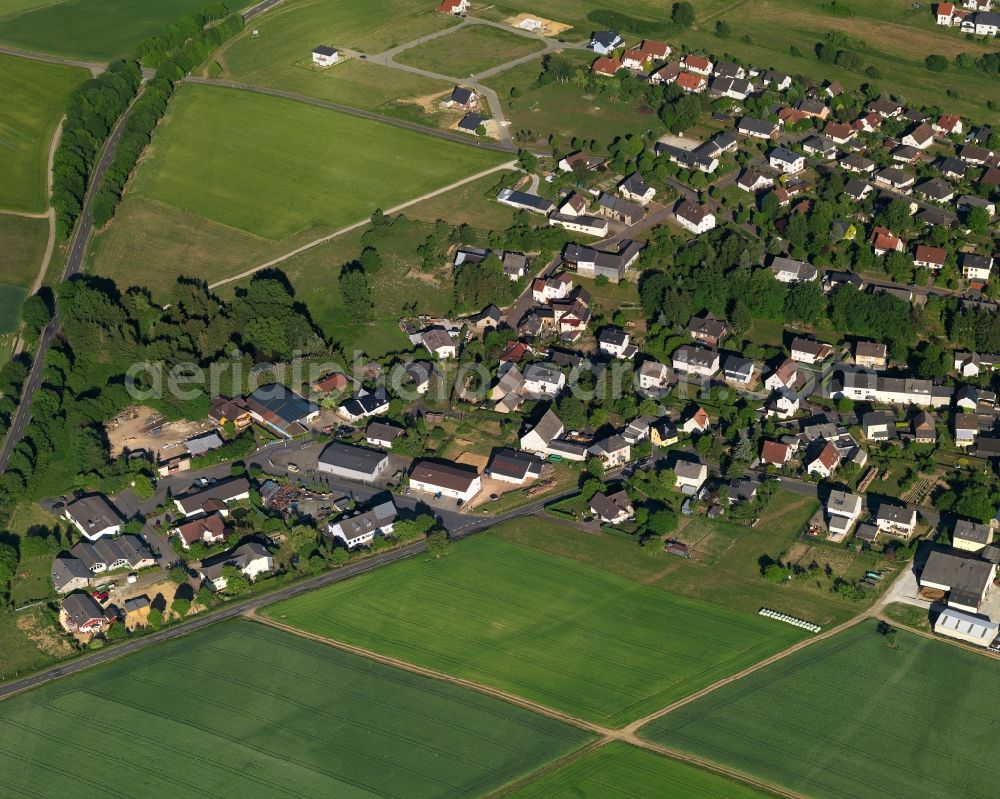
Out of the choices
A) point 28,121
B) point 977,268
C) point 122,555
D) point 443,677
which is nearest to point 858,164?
point 977,268

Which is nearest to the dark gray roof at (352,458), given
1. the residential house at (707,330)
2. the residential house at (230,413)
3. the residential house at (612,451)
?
the residential house at (230,413)

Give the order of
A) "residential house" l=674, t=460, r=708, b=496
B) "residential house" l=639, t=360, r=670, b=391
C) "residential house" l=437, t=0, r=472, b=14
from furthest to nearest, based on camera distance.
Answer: "residential house" l=437, t=0, r=472, b=14 → "residential house" l=639, t=360, r=670, b=391 → "residential house" l=674, t=460, r=708, b=496

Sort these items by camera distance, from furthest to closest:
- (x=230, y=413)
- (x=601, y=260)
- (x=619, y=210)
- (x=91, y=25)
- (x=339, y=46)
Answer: (x=91, y=25) → (x=339, y=46) → (x=619, y=210) → (x=601, y=260) → (x=230, y=413)

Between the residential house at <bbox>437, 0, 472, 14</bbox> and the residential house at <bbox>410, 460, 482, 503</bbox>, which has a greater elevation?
the residential house at <bbox>437, 0, 472, 14</bbox>

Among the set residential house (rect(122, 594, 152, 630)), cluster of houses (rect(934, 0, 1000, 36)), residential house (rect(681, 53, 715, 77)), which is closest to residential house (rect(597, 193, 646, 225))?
residential house (rect(681, 53, 715, 77))

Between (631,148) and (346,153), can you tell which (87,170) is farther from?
(631,148)

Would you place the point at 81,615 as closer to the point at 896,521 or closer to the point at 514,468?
the point at 514,468

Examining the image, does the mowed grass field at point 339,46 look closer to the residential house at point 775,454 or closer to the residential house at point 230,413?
the residential house at point 230,413

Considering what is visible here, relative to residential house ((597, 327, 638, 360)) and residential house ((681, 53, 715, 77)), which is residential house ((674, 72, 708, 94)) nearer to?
residential house ((681, 53, 715, 77))
